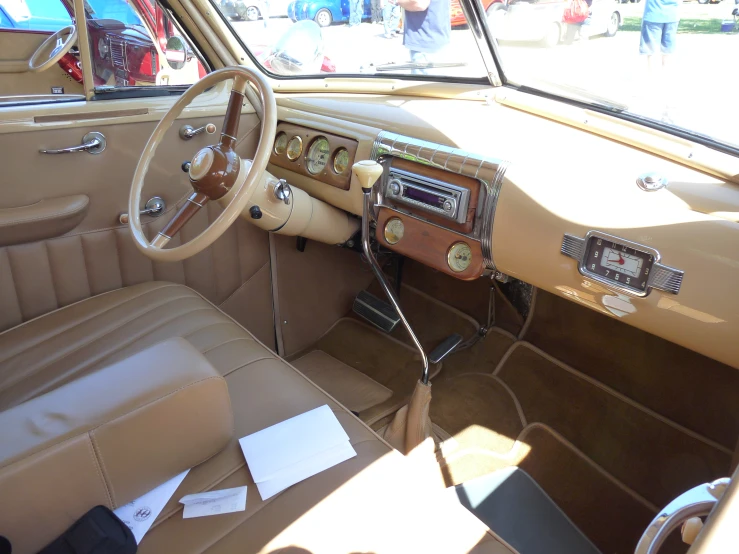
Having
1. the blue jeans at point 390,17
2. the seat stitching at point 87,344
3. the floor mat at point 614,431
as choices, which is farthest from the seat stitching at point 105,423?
the blue jeans at point 390,17

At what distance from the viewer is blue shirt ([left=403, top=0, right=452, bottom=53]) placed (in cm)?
182

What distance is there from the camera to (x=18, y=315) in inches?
68.7

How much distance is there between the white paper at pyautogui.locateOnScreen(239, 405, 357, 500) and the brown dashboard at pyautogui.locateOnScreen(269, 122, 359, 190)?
0.89 meters

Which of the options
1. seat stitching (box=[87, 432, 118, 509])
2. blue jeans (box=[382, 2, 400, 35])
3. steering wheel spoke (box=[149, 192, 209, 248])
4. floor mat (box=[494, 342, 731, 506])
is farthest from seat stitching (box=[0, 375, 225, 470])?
blue jeans (box=[382, 2, 400, 35])

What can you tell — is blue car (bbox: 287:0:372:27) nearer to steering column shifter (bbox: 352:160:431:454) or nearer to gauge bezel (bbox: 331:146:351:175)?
gauge bezel (bbox: 331:146:351:175)

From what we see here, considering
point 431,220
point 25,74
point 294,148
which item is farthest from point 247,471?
point 25,74

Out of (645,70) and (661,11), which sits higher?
(661,11)

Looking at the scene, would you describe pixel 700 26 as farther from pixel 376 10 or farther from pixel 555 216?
pixel 376 10

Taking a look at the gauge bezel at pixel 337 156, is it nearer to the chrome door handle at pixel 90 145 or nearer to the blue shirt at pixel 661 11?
the chrome door handle at pixel 90 145

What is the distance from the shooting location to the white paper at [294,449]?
46.0 inches

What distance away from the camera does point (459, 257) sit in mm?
1704

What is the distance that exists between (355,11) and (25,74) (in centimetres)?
145

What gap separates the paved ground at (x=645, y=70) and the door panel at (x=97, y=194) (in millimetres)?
987

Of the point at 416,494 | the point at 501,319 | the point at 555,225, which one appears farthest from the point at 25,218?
the point at 501,319
